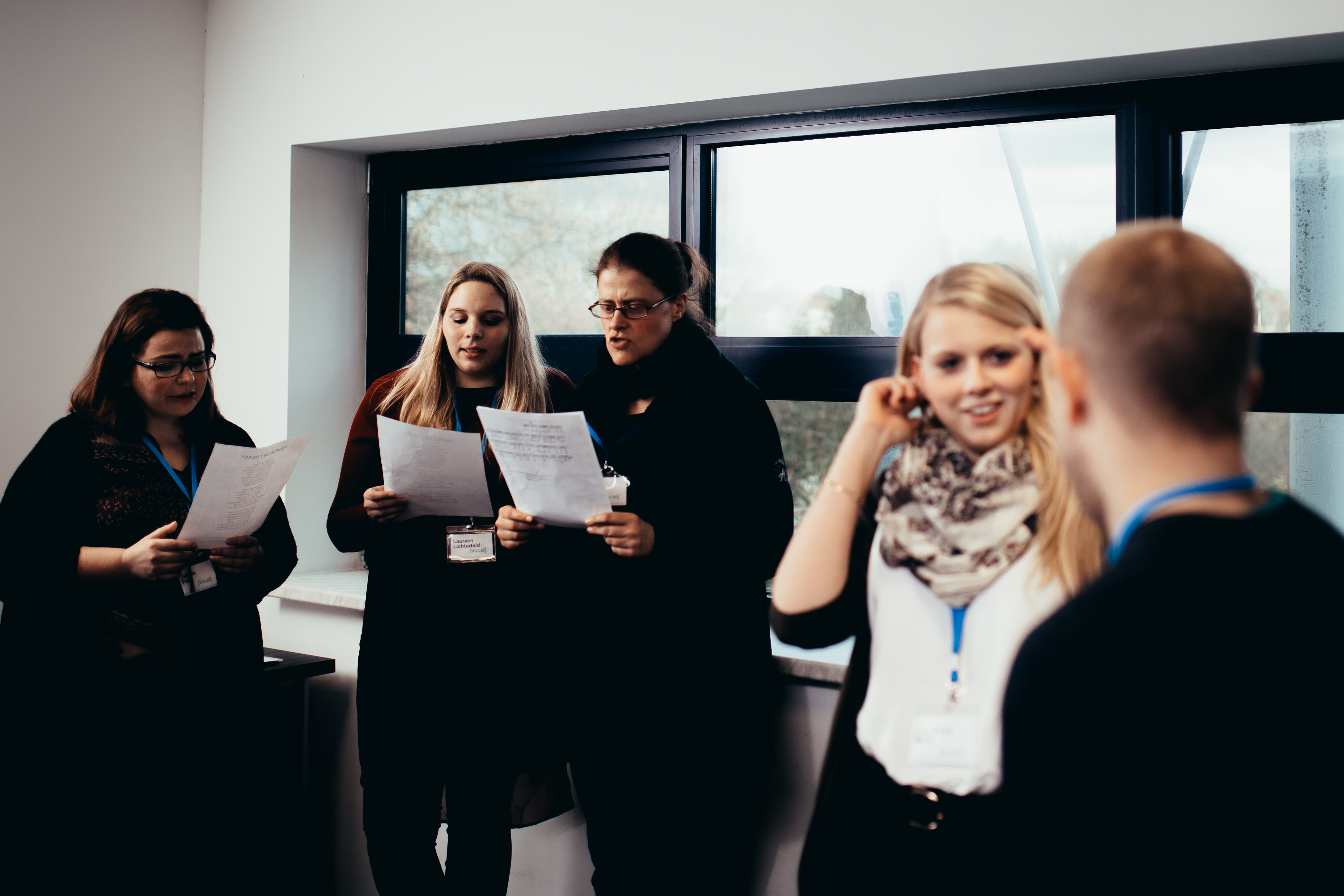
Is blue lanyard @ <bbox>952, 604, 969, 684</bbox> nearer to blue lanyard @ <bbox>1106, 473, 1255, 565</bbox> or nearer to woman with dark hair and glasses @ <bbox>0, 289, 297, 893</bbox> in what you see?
blue lanyard @ <bbox>1106, 473, 1255, 565</bbox>

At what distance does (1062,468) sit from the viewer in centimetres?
109

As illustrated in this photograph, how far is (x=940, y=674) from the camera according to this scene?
1.10 metres

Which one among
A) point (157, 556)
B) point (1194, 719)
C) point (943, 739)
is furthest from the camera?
point (157, 556)

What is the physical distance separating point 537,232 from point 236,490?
1.32 metres

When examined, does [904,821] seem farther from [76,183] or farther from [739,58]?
[76,183]

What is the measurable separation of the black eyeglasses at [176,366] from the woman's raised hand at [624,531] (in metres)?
0.85

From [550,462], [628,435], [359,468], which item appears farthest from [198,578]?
[628,435]

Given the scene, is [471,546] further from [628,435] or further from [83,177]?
[83,177]

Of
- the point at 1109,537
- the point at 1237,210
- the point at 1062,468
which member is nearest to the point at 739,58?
the point at 1237,210

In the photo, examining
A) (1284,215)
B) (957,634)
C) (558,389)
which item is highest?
(1284,215)

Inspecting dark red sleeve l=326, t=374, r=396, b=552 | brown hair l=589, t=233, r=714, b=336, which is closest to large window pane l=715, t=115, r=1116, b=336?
brown hair l=589, t=233, r=714, b=336

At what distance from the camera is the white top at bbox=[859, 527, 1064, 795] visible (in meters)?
1.05

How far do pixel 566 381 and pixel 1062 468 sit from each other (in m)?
1.30

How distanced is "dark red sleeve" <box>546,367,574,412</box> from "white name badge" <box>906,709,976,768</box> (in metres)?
1.17
